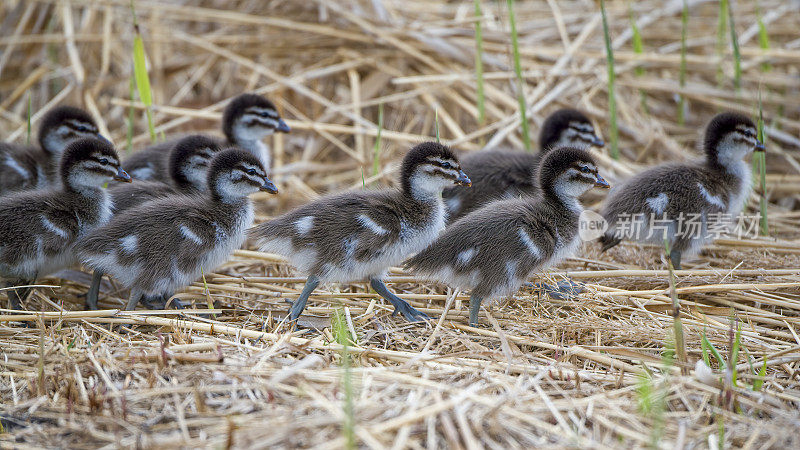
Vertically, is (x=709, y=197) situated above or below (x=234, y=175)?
above

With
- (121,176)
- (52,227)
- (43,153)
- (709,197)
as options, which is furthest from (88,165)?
(709,197)

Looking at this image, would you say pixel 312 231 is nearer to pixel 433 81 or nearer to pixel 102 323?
pixel 102 323

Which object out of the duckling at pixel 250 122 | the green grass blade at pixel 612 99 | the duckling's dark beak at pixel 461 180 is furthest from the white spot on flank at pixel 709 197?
the duckling at pixel 250 122

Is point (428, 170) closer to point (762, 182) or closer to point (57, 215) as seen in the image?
point (57, 215)

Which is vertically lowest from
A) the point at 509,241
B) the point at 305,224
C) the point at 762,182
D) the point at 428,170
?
the point at 305,224

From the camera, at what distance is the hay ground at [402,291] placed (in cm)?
285

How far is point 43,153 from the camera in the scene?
5094 mm

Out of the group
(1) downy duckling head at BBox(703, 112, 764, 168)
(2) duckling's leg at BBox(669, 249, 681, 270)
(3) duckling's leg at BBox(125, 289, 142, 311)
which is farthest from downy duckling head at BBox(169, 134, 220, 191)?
(1) downy duckling head at BBox(703, 112, 764, 168)

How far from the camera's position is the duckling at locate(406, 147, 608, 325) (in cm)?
381

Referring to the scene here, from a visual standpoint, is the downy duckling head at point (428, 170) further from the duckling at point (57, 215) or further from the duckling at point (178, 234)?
the duckling at point (57, 215)

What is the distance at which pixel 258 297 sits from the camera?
14.3ft

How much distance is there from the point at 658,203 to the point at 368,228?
1.64m

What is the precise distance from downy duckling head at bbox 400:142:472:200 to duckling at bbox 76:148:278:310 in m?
0.74

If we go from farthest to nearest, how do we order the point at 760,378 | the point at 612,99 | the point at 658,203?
the point at 612,99
the point at 658,203
the point at 760,378
